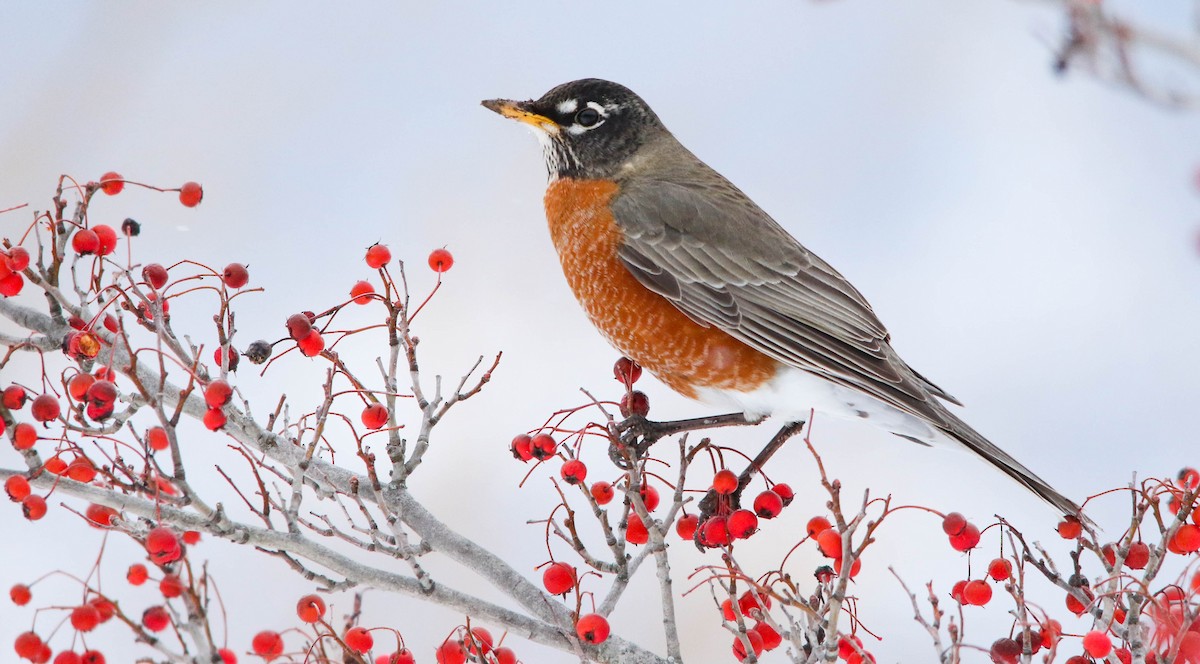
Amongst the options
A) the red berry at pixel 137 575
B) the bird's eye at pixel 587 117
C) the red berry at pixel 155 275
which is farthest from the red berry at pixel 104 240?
the bird's eye at pixel 587 117

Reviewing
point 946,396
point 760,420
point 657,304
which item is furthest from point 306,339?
point 946,396

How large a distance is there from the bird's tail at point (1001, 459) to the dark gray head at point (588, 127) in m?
1.15

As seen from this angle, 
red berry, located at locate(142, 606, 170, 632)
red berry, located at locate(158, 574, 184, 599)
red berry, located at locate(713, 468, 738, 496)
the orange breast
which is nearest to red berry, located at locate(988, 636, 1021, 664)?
red berry, located at locate(713, 468, 738, 496)

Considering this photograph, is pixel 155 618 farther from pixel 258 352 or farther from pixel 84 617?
pixel 258 352

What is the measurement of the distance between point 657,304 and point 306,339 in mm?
1096

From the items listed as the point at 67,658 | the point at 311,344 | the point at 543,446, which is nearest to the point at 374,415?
the point at 311,344

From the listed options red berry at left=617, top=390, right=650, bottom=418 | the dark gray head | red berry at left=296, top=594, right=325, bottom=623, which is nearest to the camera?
red berry at left=296, top=594, right=325, bottom=623

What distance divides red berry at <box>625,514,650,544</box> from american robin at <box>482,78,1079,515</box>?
0.73 m

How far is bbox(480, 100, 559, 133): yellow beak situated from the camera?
106 inches

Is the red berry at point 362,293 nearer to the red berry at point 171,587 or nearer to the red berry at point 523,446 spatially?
the red berry at point 523,446

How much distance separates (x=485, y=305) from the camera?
13.0 ft

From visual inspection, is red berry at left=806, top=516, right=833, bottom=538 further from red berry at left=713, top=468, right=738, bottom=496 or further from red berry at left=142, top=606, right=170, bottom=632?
red berry at left=142, top=606, right=170, bottom=632

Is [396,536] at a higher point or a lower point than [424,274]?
lower

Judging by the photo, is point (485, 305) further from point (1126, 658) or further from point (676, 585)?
point (1126, 658)
